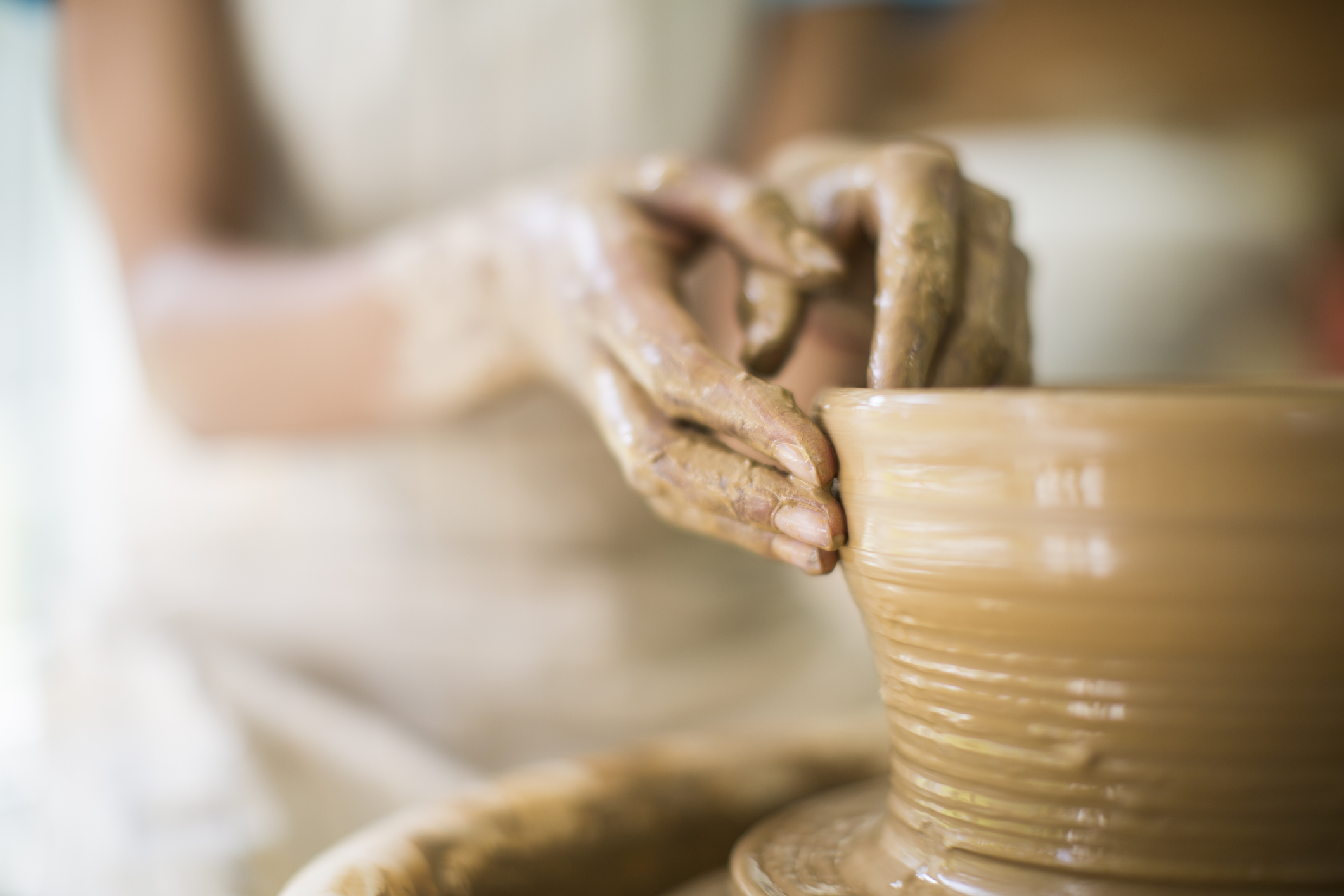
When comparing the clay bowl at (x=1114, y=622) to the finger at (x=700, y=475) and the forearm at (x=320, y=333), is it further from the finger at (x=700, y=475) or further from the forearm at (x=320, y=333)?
the forearm at (x=320, y=333)

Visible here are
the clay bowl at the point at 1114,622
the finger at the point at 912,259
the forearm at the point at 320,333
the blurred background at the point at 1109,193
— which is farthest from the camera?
the blurred background at the point at 1109,193

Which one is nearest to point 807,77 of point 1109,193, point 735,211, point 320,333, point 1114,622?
point 320,333

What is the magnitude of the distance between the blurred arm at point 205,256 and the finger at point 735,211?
1.13ft

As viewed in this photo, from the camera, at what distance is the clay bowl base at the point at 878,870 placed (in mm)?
430

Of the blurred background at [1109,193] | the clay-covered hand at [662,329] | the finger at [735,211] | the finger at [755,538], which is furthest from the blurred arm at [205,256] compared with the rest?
the blurred background at [1109,193]

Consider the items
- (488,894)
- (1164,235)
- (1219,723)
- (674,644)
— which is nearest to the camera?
(1219,723)

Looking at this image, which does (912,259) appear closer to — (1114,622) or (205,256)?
(1114,622)

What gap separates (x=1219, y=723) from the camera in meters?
0.40

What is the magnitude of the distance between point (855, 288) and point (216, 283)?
629 mm

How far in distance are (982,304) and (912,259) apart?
0.18 feet

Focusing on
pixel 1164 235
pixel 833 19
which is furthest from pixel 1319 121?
pixel 833 19

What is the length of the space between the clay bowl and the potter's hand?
0.07m

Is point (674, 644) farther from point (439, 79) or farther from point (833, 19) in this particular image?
point (833, 19)

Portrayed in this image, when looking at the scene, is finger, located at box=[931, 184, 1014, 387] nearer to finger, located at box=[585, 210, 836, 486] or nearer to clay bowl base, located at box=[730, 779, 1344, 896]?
finger, located at box=[585, 210, 836, 486]
